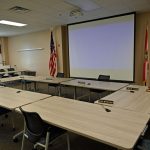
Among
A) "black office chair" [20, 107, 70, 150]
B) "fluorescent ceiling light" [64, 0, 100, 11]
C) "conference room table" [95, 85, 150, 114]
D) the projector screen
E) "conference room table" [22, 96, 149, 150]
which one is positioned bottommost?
"black office chair" [20, 107, 70, 150]

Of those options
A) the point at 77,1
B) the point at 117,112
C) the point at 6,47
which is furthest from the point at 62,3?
the point at 6,47

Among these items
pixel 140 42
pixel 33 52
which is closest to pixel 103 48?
pixel 140 42

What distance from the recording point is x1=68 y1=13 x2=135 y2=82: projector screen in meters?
5.36

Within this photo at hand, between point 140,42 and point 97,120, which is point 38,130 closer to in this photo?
point 97,120

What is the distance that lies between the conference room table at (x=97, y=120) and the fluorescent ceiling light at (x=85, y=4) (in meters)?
2.60

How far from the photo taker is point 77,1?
12.5 ft

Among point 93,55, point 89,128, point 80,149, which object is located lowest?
point 80,149

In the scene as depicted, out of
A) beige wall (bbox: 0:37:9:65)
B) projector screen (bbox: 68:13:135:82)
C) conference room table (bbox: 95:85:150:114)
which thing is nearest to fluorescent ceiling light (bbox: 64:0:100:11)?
projector screen (bbox: 68:13:135:82)

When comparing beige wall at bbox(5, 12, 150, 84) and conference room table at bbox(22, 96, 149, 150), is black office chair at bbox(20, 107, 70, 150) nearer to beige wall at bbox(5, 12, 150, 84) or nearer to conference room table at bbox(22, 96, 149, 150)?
conference room table at bbox(22, 96, 149, 150)

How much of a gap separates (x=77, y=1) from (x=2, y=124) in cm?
334

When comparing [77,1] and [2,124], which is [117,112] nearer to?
[2,124]

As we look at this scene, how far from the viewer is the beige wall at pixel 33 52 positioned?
7.42 metres

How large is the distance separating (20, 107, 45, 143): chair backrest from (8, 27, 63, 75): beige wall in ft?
17.8

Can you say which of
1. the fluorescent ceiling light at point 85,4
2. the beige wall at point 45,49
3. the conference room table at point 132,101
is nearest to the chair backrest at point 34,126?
the conference room table at point 132,101
